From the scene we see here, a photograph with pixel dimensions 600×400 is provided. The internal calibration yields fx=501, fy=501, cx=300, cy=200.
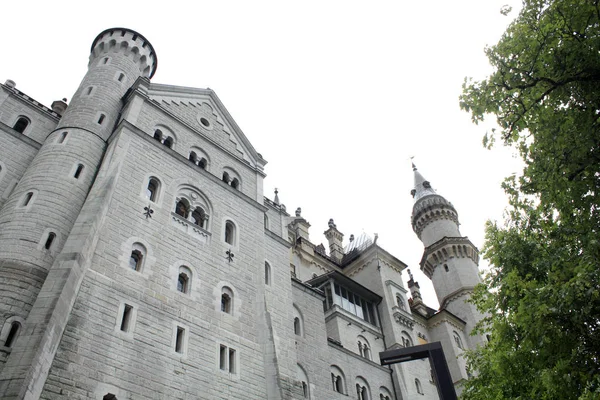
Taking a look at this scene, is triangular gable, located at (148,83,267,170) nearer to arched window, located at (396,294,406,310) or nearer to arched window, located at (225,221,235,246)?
arched window, located at (225,221,235,246)

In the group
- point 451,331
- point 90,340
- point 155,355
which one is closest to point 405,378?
point 451,331

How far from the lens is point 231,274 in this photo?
2162 cm

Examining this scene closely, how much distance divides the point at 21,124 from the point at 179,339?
13.3 metres

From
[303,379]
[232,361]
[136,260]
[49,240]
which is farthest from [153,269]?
[303,379]

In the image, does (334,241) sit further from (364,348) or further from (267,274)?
(267,274)

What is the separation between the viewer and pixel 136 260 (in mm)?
18516

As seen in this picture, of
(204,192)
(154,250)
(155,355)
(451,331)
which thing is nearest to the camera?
(155,355)

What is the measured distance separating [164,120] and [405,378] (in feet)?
68.1

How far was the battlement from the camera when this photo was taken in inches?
1121

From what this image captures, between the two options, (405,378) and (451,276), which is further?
(451,276)

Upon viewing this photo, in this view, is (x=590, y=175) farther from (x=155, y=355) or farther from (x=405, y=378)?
(x=405, y=378)

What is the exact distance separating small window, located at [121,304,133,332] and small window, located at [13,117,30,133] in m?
11.5

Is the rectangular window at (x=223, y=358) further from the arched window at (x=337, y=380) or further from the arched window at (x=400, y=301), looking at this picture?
the arched window at (x=400, y=301)

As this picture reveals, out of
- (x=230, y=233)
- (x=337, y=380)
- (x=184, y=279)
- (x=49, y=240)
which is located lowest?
(x=337, y=380)
